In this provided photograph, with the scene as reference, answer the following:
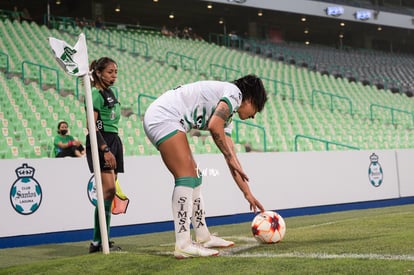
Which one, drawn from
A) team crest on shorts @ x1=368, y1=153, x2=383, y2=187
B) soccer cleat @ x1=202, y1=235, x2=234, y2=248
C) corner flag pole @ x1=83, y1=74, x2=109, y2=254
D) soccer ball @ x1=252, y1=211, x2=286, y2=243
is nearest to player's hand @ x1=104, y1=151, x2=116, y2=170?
corner flag pole @ x1=83, y1=74, x2=109, y2=254

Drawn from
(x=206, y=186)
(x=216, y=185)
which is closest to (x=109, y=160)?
(x=206, y=186)

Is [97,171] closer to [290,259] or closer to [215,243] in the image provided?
[215,243]

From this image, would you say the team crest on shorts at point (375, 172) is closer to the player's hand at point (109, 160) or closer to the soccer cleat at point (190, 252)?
the player's hand at point (109, 160)

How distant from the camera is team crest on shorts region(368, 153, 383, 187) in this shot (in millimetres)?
13578

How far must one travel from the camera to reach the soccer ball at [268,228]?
19.1 feet

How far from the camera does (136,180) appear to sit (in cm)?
998

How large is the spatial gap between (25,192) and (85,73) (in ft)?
10.9

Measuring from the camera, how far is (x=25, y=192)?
880 centimetres

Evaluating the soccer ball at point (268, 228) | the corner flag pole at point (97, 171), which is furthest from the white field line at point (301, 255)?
the corner flag pole at point (97, 171)

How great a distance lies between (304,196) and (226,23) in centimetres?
2526

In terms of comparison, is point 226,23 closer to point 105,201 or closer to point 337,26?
point 337,26

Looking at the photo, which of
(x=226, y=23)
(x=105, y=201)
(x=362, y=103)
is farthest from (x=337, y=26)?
(x=105, y=201)

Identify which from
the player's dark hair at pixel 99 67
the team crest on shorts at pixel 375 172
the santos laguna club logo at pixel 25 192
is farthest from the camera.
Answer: the team crest on shorts at pixel 375 172

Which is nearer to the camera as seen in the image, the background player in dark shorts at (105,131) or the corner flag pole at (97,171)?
the corner flag pole at (97,171)
